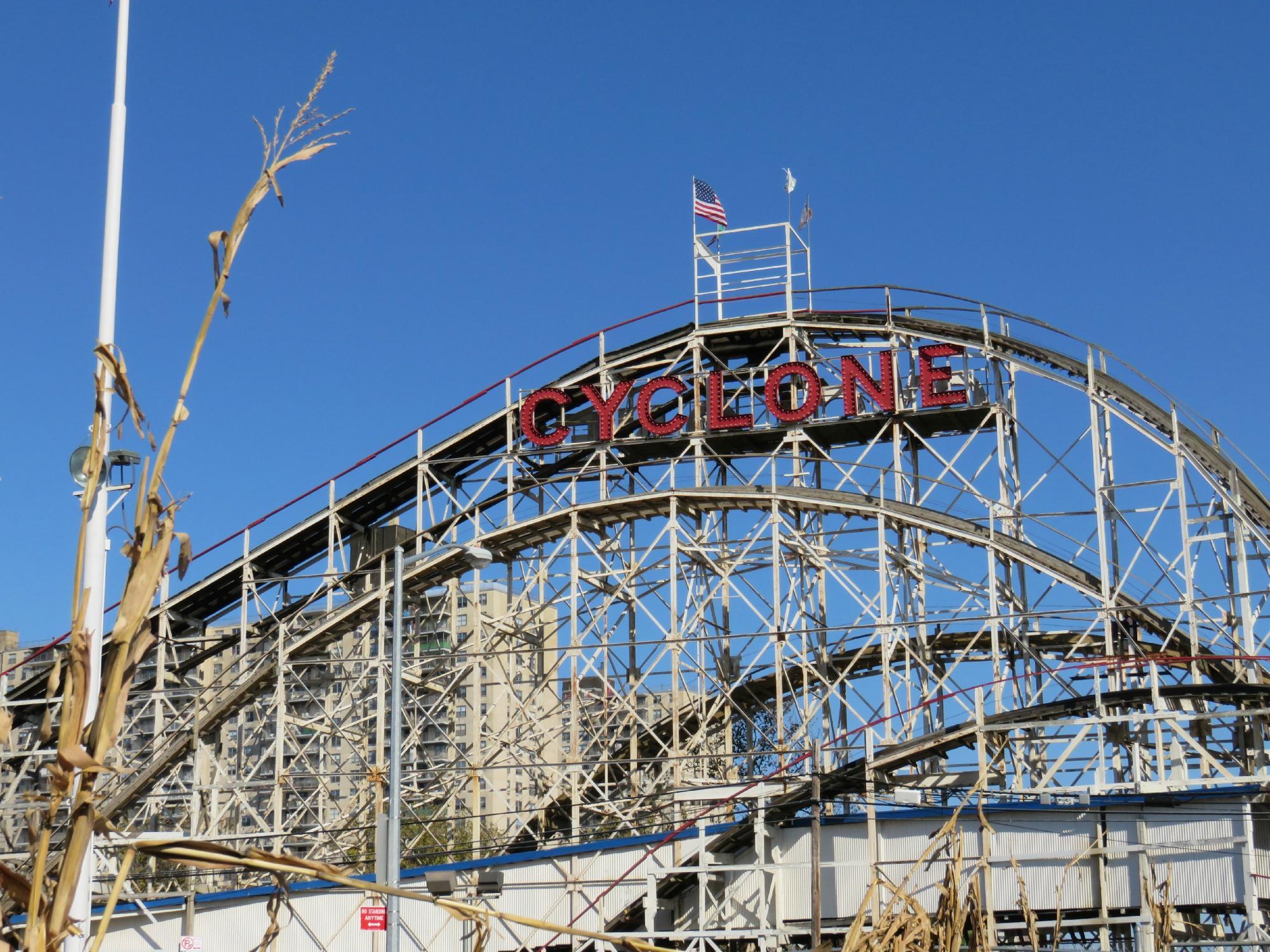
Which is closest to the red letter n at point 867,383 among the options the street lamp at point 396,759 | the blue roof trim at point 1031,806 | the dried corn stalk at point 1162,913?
the blue roof trim at point 1031,806

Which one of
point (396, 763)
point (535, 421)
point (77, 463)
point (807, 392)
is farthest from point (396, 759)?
point (535, 421)

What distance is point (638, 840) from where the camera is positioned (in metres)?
30.0

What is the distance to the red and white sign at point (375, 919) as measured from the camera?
19344mm

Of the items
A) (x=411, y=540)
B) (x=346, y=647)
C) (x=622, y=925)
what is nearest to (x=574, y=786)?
(x=622, y=925)

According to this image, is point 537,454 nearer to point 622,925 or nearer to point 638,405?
point 638,405

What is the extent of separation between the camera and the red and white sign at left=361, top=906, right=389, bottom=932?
1934 centimetres

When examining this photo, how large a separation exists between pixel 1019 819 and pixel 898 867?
7.41 ft

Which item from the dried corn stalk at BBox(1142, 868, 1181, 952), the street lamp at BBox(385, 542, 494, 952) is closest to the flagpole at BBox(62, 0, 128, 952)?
the dried corn stalk at BBox(1142, 868, 1181, 952)

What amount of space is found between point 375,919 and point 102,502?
17.5 m

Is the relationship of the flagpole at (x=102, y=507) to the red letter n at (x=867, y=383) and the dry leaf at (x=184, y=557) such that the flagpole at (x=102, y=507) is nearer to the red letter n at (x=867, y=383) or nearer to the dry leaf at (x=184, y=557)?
the dry leaf at (x=184, y=557)

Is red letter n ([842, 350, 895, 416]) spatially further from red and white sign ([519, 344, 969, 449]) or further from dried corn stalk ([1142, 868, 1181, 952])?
dried corn stalk ([1142, 868, 1181, 952])

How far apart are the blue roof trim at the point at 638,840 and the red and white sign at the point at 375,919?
7.72ft

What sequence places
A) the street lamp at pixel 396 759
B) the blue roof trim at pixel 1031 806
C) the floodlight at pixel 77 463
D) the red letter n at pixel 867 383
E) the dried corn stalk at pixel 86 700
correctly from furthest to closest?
the red letter n at pixel 867 383, the blue roof trim at pixel 1031 806, the street lamp at pixel 396 759, the floodlight at pixel 77 463, the dried corn stalk at pixel 86 700

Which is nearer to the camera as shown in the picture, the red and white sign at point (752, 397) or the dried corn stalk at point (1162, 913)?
the dried corn stalk at point (1162, 913)
